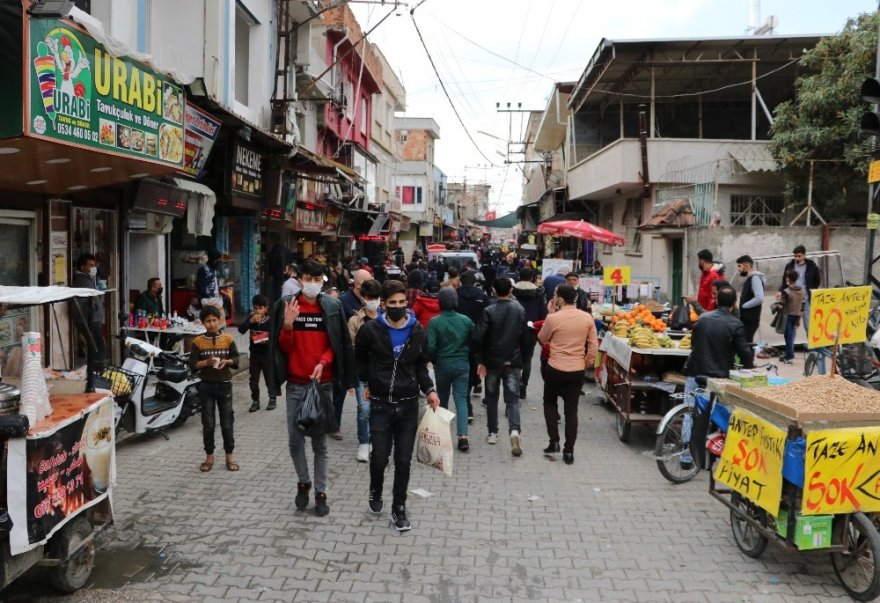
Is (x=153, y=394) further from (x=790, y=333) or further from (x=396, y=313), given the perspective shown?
(x=790, y=333)

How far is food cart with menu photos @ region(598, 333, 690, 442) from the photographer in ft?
26.4

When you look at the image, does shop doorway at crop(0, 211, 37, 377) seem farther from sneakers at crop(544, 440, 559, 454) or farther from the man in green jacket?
sneakers at crop(544, 440, 559, 454)

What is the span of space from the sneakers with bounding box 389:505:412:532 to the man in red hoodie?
0.64 m

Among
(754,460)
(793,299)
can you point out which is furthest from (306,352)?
(793,299)

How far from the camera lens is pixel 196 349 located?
6.88 meters

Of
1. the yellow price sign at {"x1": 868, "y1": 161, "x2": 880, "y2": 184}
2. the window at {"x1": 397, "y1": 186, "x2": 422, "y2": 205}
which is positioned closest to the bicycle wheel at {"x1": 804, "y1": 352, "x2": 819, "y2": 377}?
the yellow price sign at {"x1": 868, "y1": 161, "x2": 880, "y2": 184}

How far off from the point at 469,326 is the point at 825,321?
11.1ft

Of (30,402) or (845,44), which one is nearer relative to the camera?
(30,402)

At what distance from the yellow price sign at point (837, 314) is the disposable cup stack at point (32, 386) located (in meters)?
5.75

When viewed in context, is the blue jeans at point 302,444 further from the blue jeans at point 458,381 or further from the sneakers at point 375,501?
the blue jeans at point 458,381

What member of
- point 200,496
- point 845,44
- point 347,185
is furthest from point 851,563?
point 347,185

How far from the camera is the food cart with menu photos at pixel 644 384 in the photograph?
804 centimetres

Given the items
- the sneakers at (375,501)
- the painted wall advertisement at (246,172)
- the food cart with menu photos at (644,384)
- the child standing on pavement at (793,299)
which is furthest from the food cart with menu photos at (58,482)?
the child standing on pavement at (793,299)

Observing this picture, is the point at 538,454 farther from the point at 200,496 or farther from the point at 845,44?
the point at 845,44
